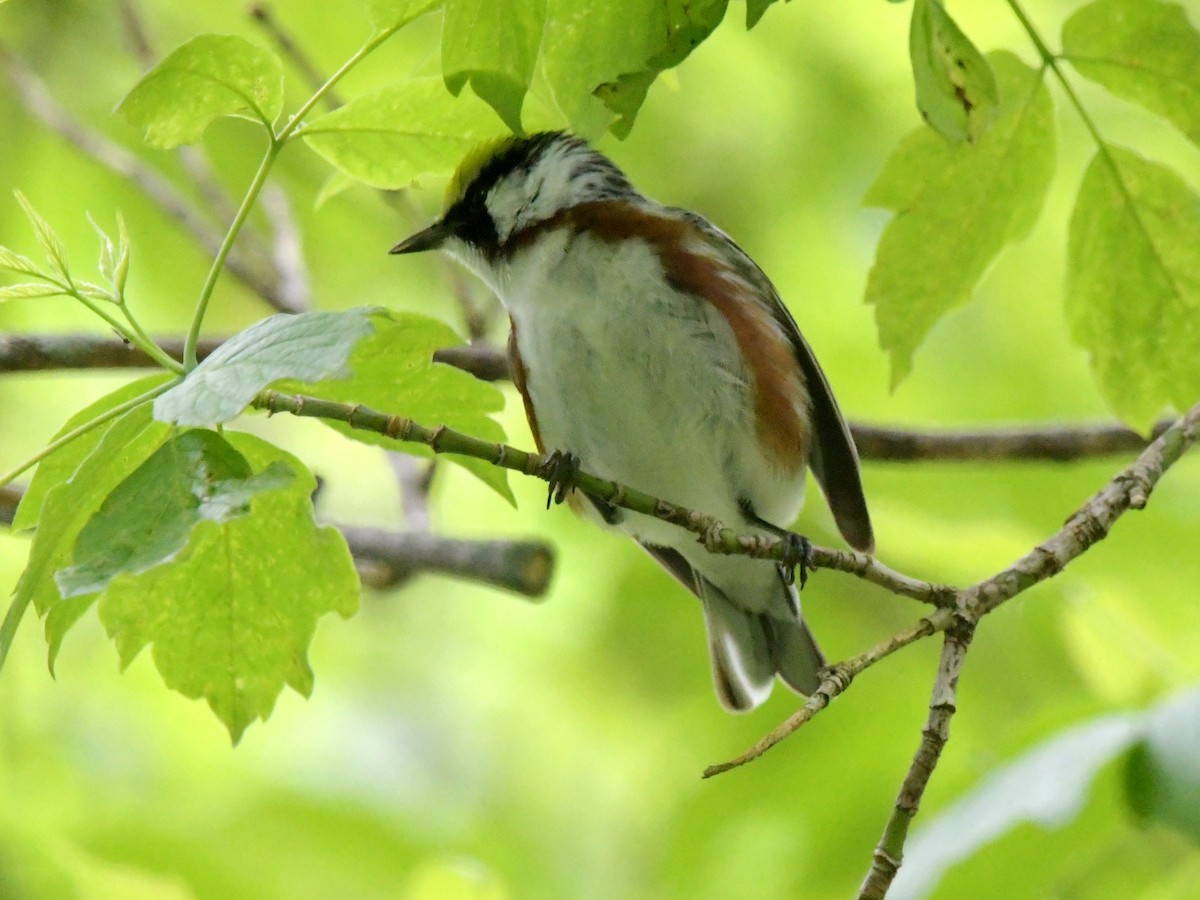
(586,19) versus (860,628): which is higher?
(586,19)

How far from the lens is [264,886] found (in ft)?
9.04

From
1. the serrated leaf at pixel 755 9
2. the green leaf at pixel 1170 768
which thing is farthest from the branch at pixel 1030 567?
the serrated leaf at pixel 755 9

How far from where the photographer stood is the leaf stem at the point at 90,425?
4.34ft

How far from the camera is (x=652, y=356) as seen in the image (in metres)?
2.47

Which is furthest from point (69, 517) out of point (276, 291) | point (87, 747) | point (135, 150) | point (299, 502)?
point (135, 150)

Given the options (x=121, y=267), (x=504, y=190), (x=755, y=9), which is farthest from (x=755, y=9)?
(x=504, y=190)

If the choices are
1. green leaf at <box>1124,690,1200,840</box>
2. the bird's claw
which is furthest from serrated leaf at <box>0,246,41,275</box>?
green leaf at <box>1124,690,1200,840</box>

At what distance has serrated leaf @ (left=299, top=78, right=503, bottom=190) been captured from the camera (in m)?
1.59

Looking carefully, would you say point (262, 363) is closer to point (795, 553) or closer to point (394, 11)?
point (394, 11)

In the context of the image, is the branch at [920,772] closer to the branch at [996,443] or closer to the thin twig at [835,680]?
the thin twig at [835,680]

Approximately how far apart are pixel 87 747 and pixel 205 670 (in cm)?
240

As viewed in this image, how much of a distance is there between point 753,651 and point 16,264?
6.49 feet

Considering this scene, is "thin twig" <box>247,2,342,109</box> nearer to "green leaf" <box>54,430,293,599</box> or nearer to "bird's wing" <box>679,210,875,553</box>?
"bird's wing" <box>679,210,875,553</box>

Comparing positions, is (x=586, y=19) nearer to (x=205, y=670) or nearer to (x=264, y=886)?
(x=205, y=670)
